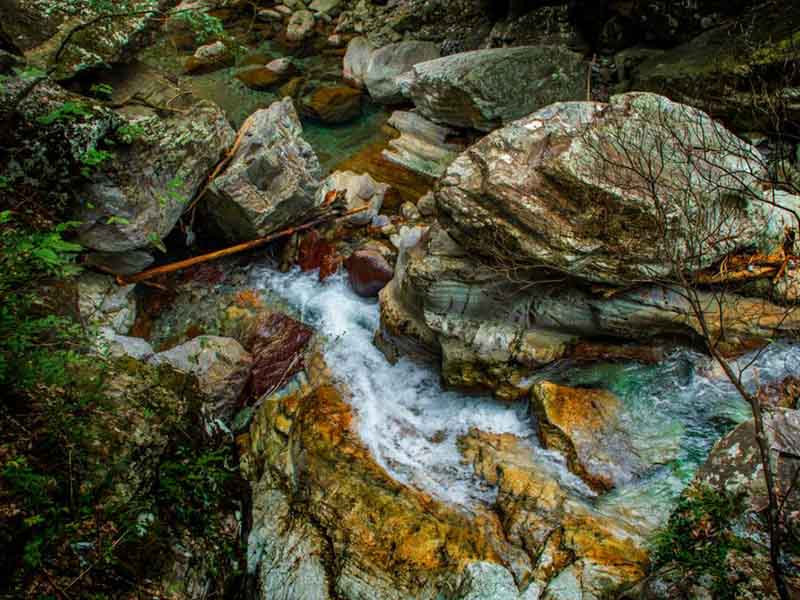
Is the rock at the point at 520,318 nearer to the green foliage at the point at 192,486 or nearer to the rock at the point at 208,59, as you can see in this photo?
the green foliage at the point at 192,486

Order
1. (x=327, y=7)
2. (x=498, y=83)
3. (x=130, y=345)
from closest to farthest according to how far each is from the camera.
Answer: (x=130, y=345) → (x=498, y=83) → (x=327, y=7)

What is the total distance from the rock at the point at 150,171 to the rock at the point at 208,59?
516cm

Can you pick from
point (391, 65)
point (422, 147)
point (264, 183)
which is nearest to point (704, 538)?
point (264, 183)

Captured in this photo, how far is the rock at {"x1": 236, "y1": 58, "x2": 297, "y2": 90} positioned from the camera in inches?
463

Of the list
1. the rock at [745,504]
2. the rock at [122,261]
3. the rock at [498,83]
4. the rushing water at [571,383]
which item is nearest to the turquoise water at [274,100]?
Result: the rock at [498,83]

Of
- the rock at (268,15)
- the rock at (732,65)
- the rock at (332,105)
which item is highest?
the rock at (732,65)

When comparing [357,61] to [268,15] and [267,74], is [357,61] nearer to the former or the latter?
[267,74]

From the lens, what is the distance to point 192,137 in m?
6.98

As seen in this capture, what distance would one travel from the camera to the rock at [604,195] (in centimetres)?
497

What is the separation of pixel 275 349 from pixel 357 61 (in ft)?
26.3

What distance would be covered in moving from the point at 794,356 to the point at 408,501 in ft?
13.4

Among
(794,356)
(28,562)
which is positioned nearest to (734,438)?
(794,356)

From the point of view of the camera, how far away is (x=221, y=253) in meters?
7.66

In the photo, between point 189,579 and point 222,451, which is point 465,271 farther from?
point 189,579
